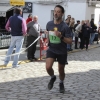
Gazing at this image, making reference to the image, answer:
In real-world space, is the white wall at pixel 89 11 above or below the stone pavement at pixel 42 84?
above

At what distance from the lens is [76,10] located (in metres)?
34.3

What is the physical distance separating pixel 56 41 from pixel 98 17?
1222 inches

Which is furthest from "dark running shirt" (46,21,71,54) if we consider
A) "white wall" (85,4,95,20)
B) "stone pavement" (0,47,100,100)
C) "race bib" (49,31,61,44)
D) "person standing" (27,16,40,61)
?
"white wall" (85,4,95,20)

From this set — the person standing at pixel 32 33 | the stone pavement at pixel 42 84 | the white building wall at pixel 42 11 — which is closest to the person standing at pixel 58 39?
the stone pavement at pixel 42 84

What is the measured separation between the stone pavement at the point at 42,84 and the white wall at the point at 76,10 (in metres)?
21.0

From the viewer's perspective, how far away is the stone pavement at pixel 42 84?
8102 millimetres

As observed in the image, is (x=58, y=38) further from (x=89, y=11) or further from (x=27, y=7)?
(x=89, y=11)

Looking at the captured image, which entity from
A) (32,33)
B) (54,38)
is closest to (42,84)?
(54,38)

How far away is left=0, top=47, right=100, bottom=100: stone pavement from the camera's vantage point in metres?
8.10

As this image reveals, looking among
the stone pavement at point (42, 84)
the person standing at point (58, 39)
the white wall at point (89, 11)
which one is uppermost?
the person standing at point (58, 39)

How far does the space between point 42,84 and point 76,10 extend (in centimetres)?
2537

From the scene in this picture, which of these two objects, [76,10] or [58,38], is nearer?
[58,38]

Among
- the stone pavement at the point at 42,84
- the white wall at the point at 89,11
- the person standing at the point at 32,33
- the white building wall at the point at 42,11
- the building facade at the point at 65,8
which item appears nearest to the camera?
the stone pavement at the point at 42,84

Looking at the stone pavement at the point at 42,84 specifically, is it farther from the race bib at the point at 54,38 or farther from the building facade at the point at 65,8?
the building facade at the point at 65,8
